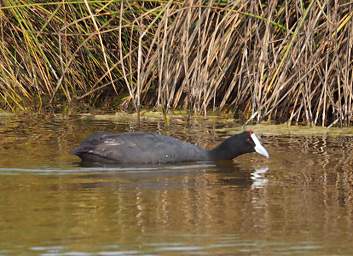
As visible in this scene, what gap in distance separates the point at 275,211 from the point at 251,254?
50.2 inches

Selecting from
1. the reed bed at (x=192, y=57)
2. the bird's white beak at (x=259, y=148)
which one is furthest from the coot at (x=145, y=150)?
the reed bed at (x=192, y=57)

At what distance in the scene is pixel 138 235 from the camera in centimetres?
643

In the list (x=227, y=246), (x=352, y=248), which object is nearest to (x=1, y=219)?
(x=227, y=246)

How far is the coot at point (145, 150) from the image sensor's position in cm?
920

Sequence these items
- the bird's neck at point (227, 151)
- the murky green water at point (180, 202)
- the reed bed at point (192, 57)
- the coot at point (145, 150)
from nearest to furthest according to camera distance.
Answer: the murky green water at point (180, 202) → the coot at point (145, 150) → the bird's neck at point (227, 151) → the reed bed at point (192, 57)

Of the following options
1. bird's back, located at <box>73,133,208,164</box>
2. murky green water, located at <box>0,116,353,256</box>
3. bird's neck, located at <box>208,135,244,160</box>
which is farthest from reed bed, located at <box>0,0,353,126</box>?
bird's back, located at <box>73,133,208,164</box>

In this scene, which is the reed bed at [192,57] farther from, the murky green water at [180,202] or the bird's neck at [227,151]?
the bird's neck at [227,151]

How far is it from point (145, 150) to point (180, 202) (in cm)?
175

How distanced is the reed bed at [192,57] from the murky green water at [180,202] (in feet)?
1.99

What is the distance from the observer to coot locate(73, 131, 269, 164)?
30.2 ft

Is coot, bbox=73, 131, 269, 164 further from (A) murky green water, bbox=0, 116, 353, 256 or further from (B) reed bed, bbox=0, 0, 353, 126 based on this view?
(B) reed bed, bbox=0, 0, 353, 126

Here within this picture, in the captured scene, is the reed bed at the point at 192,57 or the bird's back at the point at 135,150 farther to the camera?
the reed bed at the point at 192,57

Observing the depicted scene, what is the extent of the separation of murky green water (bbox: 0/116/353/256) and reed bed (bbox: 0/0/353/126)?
0.61 metres

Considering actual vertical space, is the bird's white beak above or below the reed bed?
below
